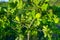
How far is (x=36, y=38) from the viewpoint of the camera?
689cm

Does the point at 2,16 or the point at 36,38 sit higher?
the point at 2,16

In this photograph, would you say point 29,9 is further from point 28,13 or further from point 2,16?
point 2,16

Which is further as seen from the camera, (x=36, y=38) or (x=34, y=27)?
(x=36, y=38)

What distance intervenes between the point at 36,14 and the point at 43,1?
347 mm

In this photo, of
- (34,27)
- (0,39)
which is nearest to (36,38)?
(0,39)

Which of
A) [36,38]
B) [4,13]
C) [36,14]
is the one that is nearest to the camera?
[36,14]

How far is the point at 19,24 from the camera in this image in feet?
16.4

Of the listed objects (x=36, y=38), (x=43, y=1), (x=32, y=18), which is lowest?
(x=36, y=38)

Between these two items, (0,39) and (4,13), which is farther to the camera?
(0,39)

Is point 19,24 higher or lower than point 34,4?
lower

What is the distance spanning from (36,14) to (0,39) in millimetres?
1872

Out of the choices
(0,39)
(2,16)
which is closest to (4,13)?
(2,16)

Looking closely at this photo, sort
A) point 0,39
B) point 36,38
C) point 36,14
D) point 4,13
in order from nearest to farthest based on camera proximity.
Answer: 1. point 36,14
2. point 4,13
3. point 0,39
4. point 36,38

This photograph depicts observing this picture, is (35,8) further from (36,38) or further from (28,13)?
(36,38)
